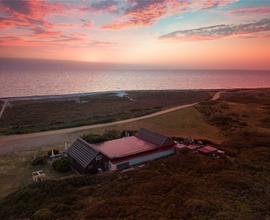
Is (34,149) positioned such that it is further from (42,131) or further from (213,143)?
(213,143)

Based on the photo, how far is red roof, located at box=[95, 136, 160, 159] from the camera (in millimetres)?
18797

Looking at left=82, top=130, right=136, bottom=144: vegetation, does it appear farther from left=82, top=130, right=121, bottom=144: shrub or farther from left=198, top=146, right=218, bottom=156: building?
left=198, top=146, right=218, bottom=156: building

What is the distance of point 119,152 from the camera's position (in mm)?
19109

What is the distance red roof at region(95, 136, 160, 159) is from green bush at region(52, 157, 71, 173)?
2.81m

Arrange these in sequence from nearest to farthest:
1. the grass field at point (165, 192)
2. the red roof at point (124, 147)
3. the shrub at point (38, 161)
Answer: the grass field at point (165, 192), the red roof at point (124, 147), the shrub at point (38, 161)

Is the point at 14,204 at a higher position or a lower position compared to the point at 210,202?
lower

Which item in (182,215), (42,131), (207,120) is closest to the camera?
(182,215)

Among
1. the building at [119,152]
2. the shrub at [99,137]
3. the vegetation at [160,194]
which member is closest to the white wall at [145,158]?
the building at [119,152]

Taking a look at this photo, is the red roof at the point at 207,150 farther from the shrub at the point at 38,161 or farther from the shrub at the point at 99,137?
the shrub at the point at 38,161

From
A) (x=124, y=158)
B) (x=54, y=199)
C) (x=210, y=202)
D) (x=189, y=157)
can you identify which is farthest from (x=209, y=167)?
(x=54, y=199)

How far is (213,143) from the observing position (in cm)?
2330

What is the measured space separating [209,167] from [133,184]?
5849mm

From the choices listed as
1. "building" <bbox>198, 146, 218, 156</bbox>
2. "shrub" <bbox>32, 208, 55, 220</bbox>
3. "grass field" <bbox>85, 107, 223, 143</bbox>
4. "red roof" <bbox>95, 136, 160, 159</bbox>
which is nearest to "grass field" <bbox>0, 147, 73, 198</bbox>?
"red roof" <bbox>95, 136, 160, 159</bbox>

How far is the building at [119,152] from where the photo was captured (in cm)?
Result: 1798
